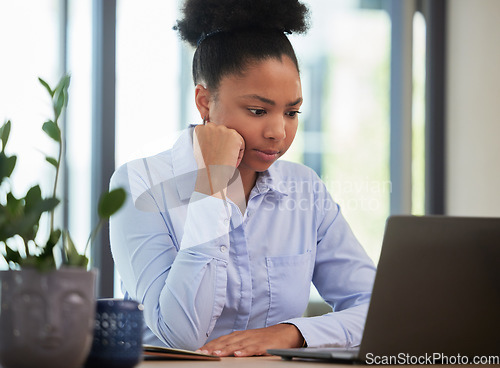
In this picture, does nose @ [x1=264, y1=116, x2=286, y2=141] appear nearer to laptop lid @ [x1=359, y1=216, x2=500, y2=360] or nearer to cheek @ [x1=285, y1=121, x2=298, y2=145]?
cheek @ [x1=285, y1=121, x2=298, y2=145]

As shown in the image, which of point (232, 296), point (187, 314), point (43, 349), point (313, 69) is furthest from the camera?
point (313, 69)

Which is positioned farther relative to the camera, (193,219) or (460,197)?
(460,197)

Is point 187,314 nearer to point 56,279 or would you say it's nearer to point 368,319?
point 368,319

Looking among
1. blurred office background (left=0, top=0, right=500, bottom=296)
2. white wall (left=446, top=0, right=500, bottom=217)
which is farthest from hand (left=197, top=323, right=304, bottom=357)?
white wall (left=446, top=0, right=500, bottom=217)

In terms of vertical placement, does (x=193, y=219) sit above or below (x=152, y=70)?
below

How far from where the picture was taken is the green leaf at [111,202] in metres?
0.71

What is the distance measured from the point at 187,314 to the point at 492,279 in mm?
680

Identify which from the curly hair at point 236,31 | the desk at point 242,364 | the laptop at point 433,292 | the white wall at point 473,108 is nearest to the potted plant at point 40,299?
the desk at point 242,364

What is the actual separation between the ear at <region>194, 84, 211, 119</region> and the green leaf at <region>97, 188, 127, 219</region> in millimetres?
1114

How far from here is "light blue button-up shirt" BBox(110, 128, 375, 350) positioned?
4.78 ft

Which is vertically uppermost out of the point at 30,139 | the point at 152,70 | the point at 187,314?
the point at 152,70

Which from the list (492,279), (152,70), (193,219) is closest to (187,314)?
(193,219)

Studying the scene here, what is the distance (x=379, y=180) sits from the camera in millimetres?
3467

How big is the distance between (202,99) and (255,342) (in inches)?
29.8
